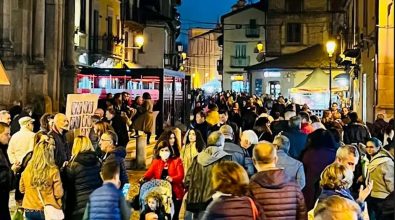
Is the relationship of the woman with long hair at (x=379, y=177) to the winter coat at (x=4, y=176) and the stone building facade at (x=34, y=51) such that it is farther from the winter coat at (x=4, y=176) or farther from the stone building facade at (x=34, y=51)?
the stone building facade at (x=34, y=51)

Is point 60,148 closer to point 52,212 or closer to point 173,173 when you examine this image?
point 173,173

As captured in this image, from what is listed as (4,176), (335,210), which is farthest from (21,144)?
(335,210)

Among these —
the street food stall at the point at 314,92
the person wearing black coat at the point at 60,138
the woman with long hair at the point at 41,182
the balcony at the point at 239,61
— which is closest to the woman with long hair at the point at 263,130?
the person wearing black coat at the point at 60,138

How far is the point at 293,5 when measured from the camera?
72688mm

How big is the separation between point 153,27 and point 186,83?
94.7 ft

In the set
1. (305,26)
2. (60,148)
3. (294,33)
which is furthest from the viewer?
(305,26)

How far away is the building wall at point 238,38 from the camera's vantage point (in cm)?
8162

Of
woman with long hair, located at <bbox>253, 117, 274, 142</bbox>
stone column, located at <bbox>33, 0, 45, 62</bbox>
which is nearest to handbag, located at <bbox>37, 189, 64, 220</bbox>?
woman with long hair, located at <bbox>253, 117, 274, 142</bbox>

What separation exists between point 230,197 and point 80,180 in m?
2.81

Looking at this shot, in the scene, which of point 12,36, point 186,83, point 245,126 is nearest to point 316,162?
point 245,126

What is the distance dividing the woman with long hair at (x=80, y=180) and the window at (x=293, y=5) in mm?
65491

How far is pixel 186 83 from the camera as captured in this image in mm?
35656

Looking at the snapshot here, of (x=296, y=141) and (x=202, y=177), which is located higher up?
(x=296, y=141)

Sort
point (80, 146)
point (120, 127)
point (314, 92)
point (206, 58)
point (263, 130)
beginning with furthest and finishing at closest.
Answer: point (206, 58) < point (314, 92) < point (120, 127) < point (263, 130) < point (80, 146)
